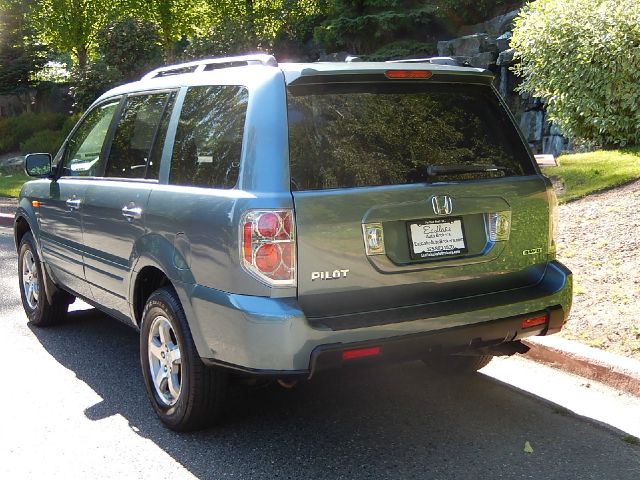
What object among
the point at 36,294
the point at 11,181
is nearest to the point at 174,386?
the point at 36,294

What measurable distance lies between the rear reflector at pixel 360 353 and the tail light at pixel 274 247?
403mm

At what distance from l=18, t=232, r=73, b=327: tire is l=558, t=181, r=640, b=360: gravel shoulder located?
395cm

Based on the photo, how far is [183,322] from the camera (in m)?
3.91

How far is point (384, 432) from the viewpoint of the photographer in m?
4.09

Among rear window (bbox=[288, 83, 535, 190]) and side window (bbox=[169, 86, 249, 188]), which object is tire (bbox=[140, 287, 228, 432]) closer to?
side window (bbox=[169, 86, 249, 188])

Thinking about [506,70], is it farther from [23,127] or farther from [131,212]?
[131,212]

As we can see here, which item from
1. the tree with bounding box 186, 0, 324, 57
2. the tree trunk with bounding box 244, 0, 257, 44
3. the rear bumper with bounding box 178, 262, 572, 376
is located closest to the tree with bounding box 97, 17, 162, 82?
the tree with bounding box 186, 0, 324, 57

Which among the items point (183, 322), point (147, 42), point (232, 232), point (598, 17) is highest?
point (147, 42)

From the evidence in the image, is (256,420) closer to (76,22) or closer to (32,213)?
(32,213)

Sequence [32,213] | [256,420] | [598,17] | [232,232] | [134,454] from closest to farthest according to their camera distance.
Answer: [232,232], [134,454], [256,420], [32,213], [598,17]

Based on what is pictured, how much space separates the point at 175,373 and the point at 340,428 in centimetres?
96

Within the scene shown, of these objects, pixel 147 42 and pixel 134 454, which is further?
pixel 147 42

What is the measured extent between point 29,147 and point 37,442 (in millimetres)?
22260

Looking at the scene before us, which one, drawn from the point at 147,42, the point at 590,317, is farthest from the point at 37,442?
the point at 147,42
